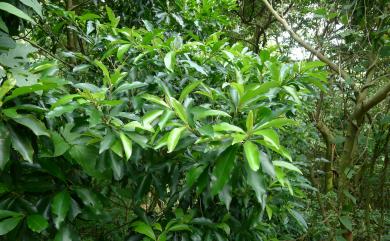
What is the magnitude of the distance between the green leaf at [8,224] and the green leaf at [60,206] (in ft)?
0.39

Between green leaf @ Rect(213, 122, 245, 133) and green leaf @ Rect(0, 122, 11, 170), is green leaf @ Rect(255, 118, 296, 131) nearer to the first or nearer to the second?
green leaf @ Rect(213, 122, 245, 133)

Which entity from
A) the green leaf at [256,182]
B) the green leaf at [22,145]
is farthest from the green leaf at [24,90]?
the green leaf at [256,182]

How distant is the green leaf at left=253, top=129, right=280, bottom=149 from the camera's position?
43.7 inches

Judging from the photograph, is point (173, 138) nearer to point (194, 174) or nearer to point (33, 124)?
point (194, 174)

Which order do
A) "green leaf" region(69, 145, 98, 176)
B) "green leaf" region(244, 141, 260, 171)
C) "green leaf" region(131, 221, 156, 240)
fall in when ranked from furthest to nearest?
"green leaf" region(131, 221, 156, 240)
"green leaf" region(69, 145, 98, 176)
"green leaf" region(244, 141, 260, 171)

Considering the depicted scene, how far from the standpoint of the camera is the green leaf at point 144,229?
1.50 m

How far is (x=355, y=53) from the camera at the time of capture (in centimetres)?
353

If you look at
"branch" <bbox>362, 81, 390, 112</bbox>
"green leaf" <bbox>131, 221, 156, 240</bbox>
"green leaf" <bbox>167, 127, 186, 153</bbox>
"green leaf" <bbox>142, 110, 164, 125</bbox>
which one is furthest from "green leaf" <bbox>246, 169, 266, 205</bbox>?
"branch" <bbox>362, 81, 390, 112</bbox>

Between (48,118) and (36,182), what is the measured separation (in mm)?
254

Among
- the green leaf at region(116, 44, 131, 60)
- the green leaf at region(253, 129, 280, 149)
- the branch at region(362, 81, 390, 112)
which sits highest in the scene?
the branch at region(362, 81, 390, 112)

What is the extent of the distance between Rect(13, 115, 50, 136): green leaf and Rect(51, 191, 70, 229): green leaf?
0.26m

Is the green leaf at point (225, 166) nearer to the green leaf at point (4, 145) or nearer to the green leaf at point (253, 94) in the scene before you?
the green leaf at point (253, 94)

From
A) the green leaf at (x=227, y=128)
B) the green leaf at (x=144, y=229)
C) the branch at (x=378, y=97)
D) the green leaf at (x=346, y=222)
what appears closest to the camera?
the green leaf at (x=227, y=128)

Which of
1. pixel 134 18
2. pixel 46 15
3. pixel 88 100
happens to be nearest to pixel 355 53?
pixel 134 18
